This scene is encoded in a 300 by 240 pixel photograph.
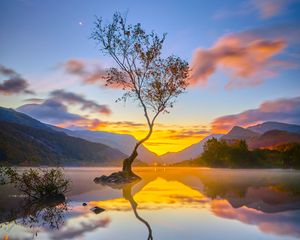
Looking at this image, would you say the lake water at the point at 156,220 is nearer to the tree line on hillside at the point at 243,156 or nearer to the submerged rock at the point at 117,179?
the submerged rock at the point at 117,179

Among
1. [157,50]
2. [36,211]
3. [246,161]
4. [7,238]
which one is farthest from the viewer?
[246,161]

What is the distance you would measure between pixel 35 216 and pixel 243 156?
282ft

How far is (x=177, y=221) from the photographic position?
14555mm

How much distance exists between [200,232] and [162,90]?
116 ft

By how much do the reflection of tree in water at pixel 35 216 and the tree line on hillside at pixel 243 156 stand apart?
265 feet

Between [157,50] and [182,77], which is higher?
[157,50]

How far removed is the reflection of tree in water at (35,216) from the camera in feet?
44.3

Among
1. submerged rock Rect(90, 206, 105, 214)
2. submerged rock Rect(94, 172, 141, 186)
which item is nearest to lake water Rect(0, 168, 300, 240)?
submerged rock Rect(90, 206, 105, 214)

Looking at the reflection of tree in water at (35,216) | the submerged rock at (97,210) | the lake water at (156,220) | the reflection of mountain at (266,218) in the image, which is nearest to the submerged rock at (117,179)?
the lake water at (156,220)

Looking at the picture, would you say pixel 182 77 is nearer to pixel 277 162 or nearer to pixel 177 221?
pixel 177 221

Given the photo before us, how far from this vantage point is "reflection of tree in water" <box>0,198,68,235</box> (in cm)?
1351

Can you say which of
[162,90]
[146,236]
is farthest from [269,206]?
[162,90]

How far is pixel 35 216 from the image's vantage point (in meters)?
15.7

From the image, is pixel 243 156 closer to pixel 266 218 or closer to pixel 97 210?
pixel 266 218
